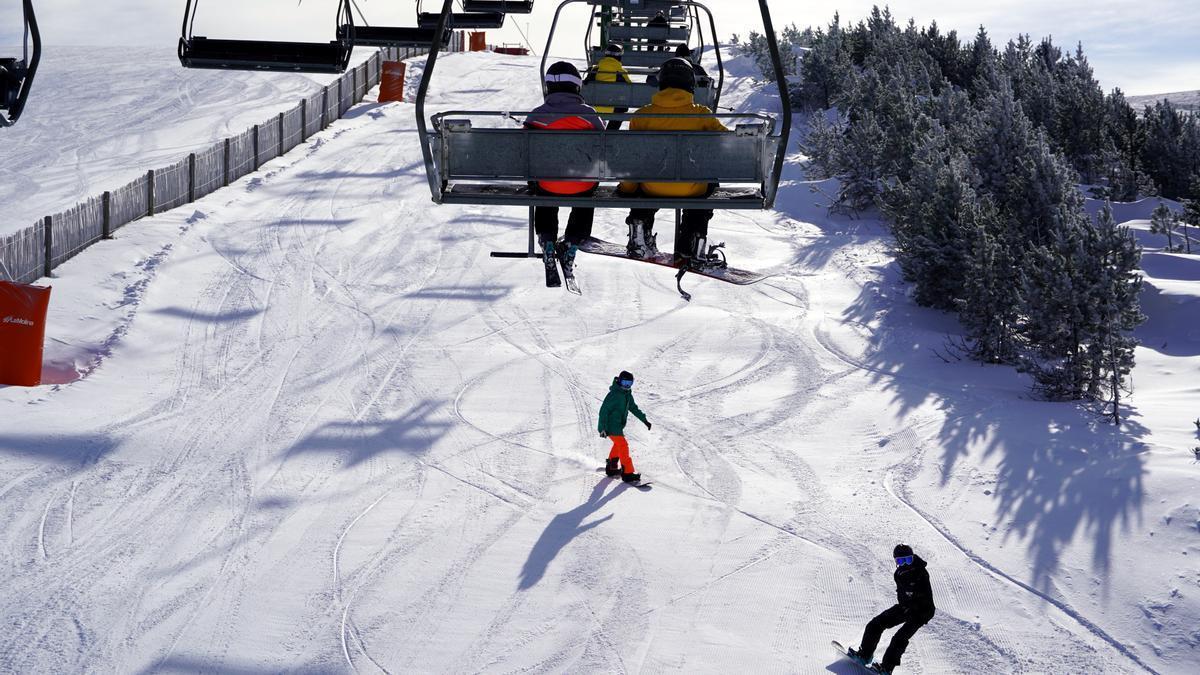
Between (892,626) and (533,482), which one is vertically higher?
(892,626)

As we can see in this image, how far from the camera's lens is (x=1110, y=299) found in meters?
15.4

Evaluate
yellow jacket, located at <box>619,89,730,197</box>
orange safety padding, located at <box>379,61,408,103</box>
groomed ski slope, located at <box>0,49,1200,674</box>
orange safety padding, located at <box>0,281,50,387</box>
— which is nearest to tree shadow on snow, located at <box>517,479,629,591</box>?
groomed ski slope, located at <box>0,49,1200,674</box>

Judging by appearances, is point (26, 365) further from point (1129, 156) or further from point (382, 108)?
point (1129, 156)

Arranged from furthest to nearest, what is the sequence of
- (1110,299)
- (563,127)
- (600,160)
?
1. (1110,299)
2. (563,127)
3. (600,160)

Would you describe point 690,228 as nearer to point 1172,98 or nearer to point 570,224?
point 570,224

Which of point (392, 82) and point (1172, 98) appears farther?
point (1172, 98)

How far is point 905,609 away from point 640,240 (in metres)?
3.72

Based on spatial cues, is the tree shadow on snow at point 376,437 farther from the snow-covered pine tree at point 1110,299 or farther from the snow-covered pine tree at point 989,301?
the snow-covered pine tree at point 1110,299

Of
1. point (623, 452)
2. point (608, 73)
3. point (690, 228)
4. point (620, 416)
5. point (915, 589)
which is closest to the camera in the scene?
point (690, 228)

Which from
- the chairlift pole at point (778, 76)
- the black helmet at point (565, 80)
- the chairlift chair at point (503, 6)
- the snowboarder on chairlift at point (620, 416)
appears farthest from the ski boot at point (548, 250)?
the chairlift chair at point (503, 6)

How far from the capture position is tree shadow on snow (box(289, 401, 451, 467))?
539 inches

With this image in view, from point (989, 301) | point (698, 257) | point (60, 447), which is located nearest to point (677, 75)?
point (698, 257)

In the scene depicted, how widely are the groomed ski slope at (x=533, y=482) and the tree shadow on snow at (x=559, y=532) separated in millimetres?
42

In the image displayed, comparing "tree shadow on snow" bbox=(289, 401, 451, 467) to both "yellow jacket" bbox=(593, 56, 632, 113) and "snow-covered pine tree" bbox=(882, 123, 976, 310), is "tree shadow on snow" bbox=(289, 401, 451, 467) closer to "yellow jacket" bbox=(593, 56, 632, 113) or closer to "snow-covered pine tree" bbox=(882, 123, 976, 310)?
"yellow jacket" bbox=(593, 56, 632, 113)
